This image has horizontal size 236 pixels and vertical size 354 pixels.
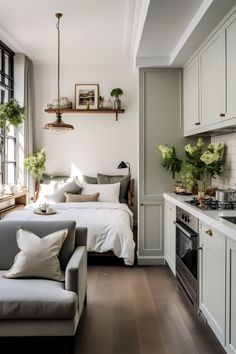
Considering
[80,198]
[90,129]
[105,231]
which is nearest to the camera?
[105,231]

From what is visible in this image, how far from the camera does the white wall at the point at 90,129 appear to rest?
19.3ft

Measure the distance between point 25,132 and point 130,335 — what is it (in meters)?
4.11

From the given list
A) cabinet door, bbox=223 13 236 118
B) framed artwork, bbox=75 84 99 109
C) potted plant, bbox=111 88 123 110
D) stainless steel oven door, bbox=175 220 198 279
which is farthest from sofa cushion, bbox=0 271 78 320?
framed artwork, bbox=75 84 99 109

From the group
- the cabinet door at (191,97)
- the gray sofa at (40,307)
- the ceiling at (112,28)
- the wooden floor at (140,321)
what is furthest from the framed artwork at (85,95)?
the gray sofa at (40,307)

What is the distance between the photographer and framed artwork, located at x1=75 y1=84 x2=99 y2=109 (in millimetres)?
5832

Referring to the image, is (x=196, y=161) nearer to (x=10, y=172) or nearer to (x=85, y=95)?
(x=85, y=95)

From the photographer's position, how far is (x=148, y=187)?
420 centimetres

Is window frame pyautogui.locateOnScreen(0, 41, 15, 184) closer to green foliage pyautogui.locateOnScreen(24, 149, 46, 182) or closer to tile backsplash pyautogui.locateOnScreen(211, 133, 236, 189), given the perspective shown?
green foliage pyautogui.locateOnScreen(24, 149, 46, 182)

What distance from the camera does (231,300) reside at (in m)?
1.95

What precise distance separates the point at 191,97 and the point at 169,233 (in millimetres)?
1637

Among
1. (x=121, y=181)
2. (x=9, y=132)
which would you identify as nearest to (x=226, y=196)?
(x=121, y=181)

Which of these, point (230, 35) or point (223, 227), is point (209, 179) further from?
point (223, 227)

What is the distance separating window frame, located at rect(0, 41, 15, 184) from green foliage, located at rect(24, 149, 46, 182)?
0.88 ft

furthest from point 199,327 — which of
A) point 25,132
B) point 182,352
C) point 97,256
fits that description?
point 25,132
